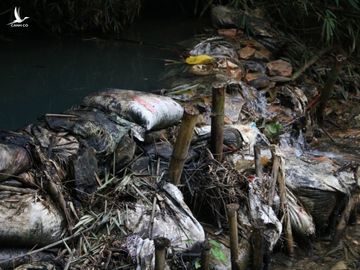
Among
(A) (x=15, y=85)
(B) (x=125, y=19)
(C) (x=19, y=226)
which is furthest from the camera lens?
(B) (x=125, y=19)

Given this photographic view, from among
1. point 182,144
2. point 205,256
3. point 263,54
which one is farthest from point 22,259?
point 263,54

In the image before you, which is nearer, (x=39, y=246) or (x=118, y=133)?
(x=39, y=246)

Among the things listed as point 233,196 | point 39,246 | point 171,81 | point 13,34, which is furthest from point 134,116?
point 13,34

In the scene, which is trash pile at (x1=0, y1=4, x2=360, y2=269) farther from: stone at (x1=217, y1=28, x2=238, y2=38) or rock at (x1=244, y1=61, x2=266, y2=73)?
stone at (x1=217, y1=28, x2=238, y2=38)

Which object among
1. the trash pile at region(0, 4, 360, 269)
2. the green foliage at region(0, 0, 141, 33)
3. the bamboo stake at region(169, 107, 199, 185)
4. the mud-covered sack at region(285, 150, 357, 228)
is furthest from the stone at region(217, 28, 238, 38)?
the bamboo stake at region(169, 107, 199, 185)

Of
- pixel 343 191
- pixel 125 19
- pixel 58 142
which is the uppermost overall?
pixel 125 19

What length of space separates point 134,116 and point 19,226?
985 millimetres

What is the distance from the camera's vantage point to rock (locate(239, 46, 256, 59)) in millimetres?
4743

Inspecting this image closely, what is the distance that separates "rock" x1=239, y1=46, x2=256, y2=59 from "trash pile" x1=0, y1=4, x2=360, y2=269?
109cm

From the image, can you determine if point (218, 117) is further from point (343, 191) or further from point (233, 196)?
point (343, 191)

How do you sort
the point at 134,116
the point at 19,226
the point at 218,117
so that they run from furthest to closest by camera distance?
the point at 134,116 < the point at 218,117 < the point at 19,226

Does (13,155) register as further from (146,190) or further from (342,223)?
(342,223)

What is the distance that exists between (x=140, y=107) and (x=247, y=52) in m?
2.01

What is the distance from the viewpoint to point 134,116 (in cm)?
304
